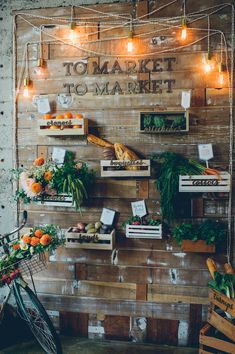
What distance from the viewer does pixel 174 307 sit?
3.76m

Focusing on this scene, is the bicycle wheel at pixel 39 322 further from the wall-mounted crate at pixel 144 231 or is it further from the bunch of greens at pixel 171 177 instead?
the bunch of greens at pixel 171 177

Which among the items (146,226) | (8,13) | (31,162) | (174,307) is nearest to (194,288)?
(174,307)

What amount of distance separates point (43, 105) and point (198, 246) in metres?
2.06

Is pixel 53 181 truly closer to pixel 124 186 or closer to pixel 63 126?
pixel 63 126

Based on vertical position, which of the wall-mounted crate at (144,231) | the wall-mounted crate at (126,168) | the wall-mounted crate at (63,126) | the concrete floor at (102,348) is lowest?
the concrete floor at (102,348)

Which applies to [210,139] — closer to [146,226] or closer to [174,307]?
[146,226]

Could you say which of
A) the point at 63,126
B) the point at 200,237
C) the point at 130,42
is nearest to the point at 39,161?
the point at 63,126

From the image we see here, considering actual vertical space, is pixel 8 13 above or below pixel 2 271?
above

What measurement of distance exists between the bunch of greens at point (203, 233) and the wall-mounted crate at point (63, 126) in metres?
1.30

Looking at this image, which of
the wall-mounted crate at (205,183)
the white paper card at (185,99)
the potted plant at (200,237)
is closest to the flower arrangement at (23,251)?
the potted plant at (200,237)

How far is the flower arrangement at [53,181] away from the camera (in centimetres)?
352

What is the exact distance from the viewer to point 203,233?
11.4 feet

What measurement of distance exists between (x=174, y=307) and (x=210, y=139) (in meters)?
1.69

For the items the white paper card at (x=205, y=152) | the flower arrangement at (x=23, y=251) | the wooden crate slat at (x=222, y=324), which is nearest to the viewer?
the wooden crate slat at (x=222, y=324)
